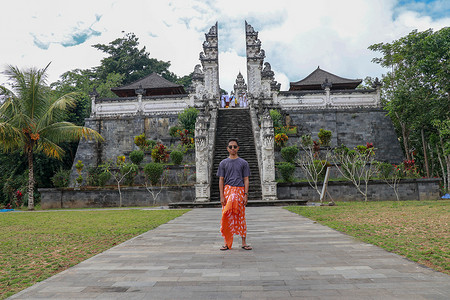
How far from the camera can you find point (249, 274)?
361 cm

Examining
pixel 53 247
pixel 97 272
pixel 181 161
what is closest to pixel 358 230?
pixel 97 272

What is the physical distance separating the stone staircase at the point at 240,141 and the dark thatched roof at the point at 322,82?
22.8ft

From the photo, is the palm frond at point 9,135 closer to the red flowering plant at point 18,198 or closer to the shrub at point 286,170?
the red flowering plant at point 18,198

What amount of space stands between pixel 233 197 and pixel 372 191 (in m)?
12.7

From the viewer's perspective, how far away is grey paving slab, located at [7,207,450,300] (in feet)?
9.85

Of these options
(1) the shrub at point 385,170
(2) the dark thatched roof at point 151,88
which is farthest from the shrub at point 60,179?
(1) the shrub at point 385,170

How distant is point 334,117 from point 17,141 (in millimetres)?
17608

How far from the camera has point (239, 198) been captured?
5266 mm

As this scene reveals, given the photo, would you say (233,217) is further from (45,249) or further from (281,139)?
(281,139)

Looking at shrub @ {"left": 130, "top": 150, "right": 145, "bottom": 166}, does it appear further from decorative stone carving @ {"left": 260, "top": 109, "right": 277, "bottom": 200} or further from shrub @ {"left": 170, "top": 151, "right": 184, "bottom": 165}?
decorative stone carving @ {"left": 260, "top": 109, "right": 277, "bottom": 200}

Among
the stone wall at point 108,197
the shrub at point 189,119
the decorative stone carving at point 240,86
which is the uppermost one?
the decorative stone carving at point 240,86

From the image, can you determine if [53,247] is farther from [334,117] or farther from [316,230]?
[334,117]

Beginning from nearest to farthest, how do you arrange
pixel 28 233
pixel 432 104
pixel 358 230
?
1. pixel 358 230
2. pixel 28 233
3. pixel 432 104

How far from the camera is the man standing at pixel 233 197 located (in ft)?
16.7
